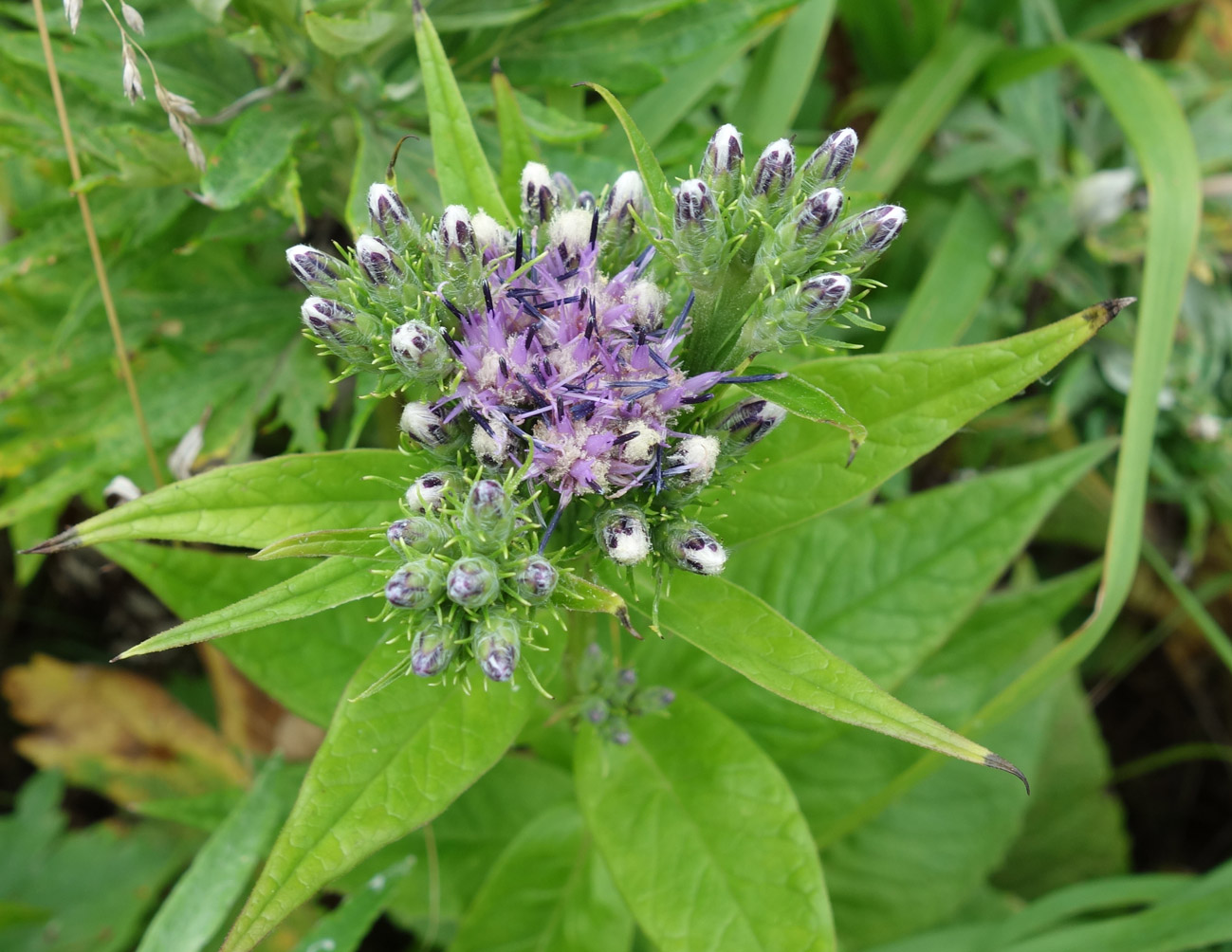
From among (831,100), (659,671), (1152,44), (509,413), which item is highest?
(1152,44)

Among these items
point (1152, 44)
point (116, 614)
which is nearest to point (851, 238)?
point (116, 614)

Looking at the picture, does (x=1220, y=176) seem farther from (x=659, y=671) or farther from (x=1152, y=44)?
(x=659, y=671)

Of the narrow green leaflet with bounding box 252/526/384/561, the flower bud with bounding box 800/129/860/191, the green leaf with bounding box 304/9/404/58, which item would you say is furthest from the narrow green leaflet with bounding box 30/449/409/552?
the green leaf with bounding box 304/9/404/58

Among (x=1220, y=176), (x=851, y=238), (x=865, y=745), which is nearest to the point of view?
(x=851, y=238)

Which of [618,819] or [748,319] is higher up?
[748,319]

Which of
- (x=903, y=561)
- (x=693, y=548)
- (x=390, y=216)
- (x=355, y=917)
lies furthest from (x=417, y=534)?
(x=903, y=561)

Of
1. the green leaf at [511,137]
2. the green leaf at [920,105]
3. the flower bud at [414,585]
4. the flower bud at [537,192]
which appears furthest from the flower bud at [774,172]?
the green leaf at [920,105]
